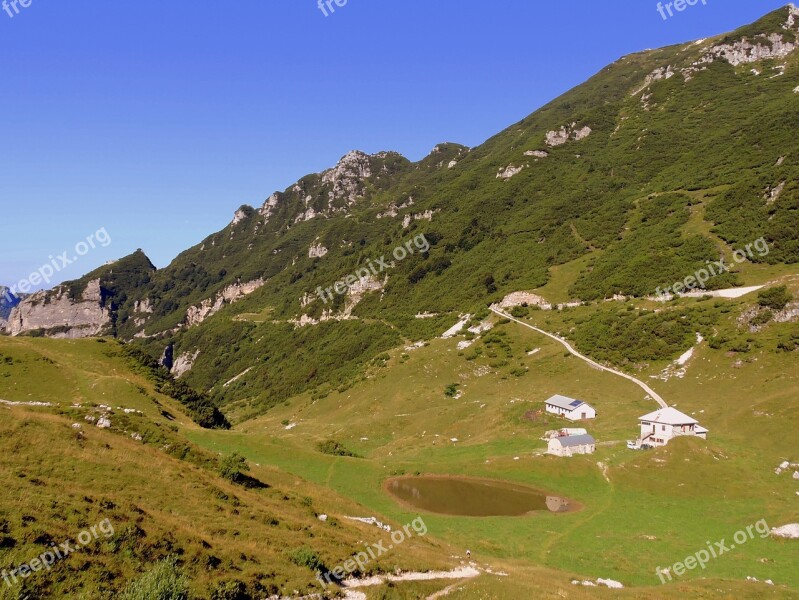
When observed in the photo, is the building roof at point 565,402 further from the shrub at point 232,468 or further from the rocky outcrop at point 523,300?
the rocky outcrop at point 523,300

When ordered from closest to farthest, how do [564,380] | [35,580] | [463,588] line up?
[35,580]
[463,588]
[564,380]

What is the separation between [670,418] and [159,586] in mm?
50607

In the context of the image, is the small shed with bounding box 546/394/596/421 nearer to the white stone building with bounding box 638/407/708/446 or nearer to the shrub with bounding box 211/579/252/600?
the white stone building with bounding box 638/407/708/446

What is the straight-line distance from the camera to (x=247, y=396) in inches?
5630

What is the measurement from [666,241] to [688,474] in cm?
7798

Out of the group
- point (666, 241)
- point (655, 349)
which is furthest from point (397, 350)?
point (666, 241)

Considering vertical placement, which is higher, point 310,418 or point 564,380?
point 310,418

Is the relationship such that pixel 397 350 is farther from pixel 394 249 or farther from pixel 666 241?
pixel 394 249

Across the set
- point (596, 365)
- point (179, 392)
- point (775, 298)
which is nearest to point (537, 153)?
point (775, 298)

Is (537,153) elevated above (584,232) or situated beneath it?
elevated above

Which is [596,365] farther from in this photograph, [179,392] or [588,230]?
[588,230]

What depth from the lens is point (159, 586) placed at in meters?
13.3

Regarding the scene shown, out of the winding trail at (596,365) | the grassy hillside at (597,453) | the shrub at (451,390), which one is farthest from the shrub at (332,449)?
the winding trail at (596,365)

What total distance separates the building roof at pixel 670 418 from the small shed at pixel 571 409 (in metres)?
8.03
